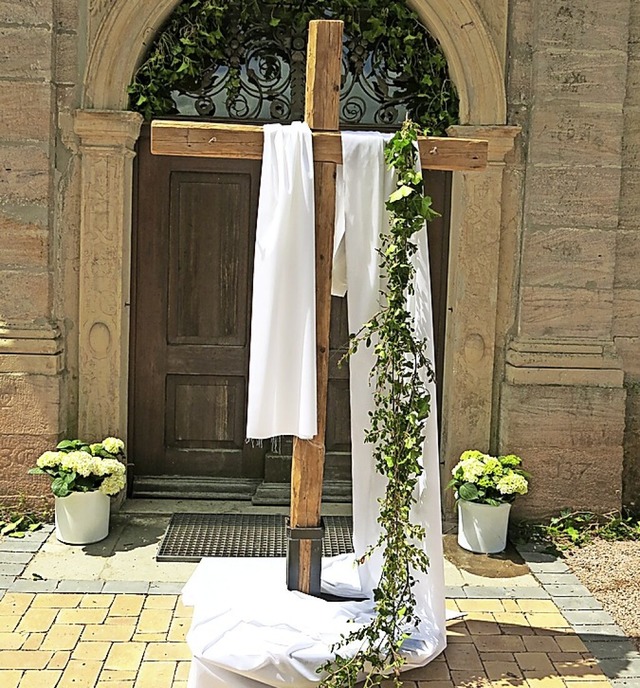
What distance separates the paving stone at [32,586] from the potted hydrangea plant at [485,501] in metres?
2.27

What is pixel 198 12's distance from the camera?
579cm

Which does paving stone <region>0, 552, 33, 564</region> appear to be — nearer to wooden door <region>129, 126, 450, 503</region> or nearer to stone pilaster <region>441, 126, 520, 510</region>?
wooden door <region>129, 126, 450, 503</region>

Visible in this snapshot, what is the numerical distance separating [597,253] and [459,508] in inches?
68.3

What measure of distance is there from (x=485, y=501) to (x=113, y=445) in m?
2.17

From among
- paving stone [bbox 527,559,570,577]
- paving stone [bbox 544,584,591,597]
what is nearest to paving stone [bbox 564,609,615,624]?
paving stone [bbox 544,584,591,597]

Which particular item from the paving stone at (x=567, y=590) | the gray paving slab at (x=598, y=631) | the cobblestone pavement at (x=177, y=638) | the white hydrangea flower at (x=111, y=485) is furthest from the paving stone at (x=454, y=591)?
the white hydrangea flower at (x=111, y=485)

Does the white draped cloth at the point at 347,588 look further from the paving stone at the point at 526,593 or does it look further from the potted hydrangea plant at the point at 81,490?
the potted hydrangea plant at the point at 81,490

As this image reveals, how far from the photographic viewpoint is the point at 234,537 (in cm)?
555

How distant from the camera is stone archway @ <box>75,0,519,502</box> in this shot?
567cm

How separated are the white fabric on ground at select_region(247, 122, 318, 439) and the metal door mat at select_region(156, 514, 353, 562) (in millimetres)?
1683

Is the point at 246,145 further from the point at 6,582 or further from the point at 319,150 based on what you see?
the point at 6,582

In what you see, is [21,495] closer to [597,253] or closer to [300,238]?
[300,238]

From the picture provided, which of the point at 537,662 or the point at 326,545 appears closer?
the point at 537,662

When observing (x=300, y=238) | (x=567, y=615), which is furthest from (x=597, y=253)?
(x=300, y=238)
